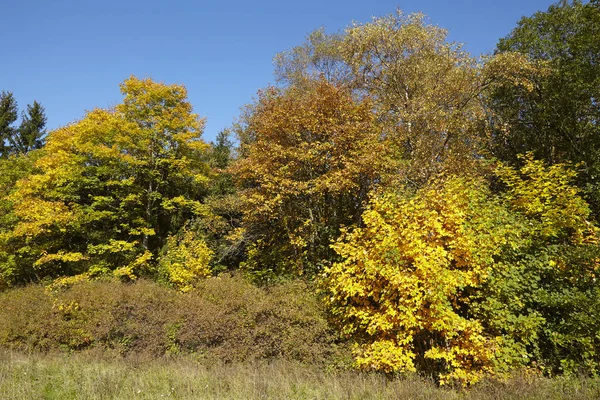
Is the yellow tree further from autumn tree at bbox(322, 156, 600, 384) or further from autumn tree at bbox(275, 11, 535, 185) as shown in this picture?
autumn tree at bbox(275, 11, 535, 185)

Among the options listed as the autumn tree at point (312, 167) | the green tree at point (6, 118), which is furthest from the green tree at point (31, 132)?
the autumn tree at point (312, 167)

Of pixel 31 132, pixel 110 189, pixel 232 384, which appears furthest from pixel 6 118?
pixel 232 384

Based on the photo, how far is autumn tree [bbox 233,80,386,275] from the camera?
9836 mm

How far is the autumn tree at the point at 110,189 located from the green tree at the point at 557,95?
12.9 meters

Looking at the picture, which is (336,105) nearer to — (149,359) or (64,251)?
(149,359)

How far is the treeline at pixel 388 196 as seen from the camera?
5.93m

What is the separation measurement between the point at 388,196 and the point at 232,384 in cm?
423

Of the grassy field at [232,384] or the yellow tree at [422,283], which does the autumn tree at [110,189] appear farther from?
the yellow tree at [422,283]

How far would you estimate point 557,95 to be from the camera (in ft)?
44.7

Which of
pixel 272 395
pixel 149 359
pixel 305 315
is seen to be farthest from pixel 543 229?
pixel 149 359

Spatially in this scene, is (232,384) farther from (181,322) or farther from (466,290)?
(466,290)

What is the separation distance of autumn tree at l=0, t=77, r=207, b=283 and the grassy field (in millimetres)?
7582

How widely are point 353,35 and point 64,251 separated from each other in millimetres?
13386

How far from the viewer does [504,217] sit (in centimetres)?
648
